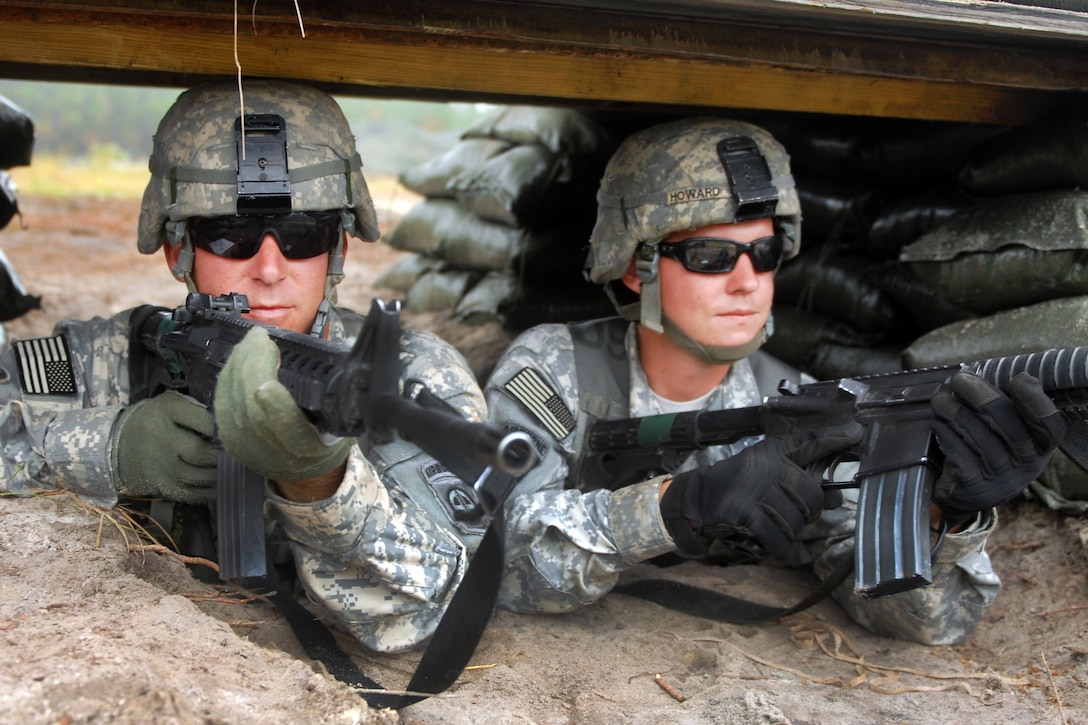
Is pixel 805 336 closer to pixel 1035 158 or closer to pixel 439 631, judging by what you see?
pixel 1035 158

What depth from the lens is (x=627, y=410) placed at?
11.5 ft

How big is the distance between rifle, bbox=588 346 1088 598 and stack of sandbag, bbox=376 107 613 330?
7.82 feet

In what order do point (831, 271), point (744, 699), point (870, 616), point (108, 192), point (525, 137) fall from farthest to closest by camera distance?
point (108, 192), point (525, 137), point (831, 271), point (870, 616), point (744, 699)

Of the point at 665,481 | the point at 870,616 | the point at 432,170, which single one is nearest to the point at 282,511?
the point at 665,481

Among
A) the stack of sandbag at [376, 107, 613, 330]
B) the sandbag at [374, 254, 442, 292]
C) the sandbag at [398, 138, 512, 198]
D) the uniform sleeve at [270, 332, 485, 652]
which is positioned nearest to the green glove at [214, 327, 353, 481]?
the uniform sleeve at [270, 332, 485, 652]

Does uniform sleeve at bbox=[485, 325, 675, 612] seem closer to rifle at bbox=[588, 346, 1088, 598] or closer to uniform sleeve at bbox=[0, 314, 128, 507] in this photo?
rifle at bbox=[588, 346, 1088, 598]

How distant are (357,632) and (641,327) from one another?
147 centimetres

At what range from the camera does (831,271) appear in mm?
4539

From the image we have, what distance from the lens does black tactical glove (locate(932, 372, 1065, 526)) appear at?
245 centimetres

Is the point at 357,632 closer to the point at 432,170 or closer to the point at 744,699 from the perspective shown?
the point at 744,699

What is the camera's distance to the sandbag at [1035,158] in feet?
11.4


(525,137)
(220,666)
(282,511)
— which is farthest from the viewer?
(525,137)

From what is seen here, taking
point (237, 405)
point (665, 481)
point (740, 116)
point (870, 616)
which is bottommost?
point (870, 616)

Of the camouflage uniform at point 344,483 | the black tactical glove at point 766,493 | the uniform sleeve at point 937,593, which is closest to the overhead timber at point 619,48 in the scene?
the camouflage uniform at point 344,483
